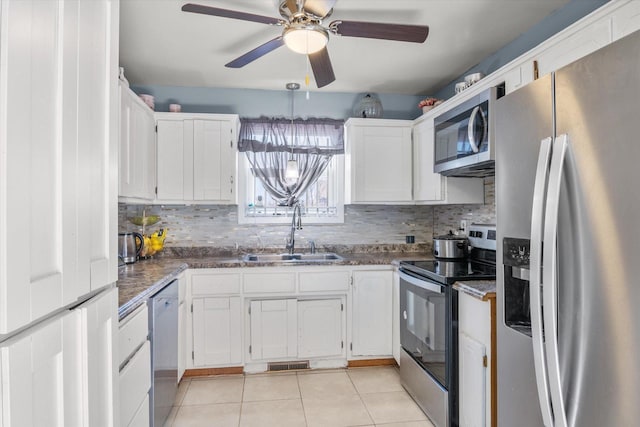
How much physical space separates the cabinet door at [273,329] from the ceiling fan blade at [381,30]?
198 cm

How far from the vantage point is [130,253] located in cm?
281

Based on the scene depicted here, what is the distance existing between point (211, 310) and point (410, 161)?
216cm

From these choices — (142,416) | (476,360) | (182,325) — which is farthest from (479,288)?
(182,325)

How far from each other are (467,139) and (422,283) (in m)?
0.98

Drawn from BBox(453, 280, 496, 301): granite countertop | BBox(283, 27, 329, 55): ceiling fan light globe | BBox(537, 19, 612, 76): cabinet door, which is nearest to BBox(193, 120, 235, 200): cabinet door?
BBox(283, 27, 329, 55): ceiling fan light globe

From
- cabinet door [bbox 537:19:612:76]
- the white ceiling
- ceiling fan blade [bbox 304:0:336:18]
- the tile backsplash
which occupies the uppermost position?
the white ceiling

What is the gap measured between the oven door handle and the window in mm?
1135

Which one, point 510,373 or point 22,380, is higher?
point 22,380

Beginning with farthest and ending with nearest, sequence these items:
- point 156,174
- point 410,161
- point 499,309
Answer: point 410,161, point 156,174, point 499,309

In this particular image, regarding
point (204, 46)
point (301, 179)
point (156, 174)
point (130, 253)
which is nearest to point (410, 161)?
point (301, 179)

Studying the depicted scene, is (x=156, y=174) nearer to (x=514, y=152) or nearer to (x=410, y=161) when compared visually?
(x=410, y=161)

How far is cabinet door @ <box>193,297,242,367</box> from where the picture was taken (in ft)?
9.29

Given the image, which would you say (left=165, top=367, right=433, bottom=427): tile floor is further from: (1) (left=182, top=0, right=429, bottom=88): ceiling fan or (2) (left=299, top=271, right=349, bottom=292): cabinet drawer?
(1) (left=182, top=0, right=429, bottom=88): ceiling fan

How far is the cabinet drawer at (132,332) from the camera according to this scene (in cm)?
143
